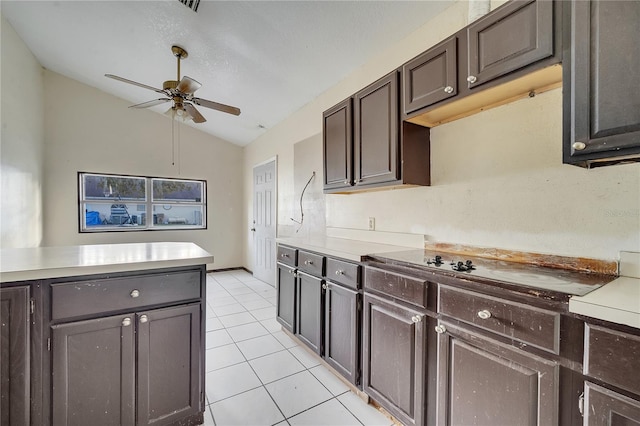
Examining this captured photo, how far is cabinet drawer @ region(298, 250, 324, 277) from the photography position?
2047 millimetres

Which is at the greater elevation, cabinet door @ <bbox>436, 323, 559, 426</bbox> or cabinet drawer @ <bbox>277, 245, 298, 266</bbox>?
cabinet drawer @ <bbox>277, 245, 298, 266</bbox>

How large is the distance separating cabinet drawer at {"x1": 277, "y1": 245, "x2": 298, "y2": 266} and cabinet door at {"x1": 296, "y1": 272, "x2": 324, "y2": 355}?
164mm

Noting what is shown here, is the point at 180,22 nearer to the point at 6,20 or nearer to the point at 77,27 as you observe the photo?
the point at 77,27

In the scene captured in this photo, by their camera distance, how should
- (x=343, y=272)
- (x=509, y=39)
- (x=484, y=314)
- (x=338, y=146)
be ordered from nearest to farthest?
1. (x=484, y=314)
2. (x=509, y=39)
3. (x=343, y=272)
4. (x=338, y=146)

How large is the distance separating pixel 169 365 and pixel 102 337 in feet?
1.15

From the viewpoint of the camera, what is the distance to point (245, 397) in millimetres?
1806

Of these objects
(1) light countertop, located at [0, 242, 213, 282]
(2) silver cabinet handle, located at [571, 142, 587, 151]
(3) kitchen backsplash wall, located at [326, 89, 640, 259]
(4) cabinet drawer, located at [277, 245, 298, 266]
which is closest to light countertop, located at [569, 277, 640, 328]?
(3) kitchen backsplash wall, located at [326, 89, 640, 259]

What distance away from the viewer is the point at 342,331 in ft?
6.11

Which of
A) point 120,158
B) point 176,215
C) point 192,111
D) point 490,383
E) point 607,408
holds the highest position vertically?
point 192,111

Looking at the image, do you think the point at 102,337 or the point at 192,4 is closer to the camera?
the point at 102,337

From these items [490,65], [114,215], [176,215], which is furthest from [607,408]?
[114,215]

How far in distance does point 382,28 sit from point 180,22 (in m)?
1.81

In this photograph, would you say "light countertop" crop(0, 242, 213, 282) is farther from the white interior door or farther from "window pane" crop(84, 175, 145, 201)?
"window pane" crop(84, 175, 145, 201)

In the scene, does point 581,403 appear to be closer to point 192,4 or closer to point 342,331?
point 342,331
